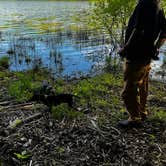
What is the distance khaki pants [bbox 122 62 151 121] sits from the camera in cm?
604

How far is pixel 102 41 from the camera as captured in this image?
23703 mm

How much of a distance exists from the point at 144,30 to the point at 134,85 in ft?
3.25

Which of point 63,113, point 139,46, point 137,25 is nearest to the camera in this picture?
point 137,25

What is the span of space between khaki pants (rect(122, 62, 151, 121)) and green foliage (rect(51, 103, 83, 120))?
0.95 m

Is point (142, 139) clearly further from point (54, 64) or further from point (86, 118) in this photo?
point (54, 64)

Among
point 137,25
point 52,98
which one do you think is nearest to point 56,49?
point 52,98

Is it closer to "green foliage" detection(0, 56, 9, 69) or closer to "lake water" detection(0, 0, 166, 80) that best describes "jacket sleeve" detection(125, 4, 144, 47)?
"lake water" detection(0, 0, 166, 80)

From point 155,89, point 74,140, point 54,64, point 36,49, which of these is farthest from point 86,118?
point 36,49

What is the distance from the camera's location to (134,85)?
241 inches

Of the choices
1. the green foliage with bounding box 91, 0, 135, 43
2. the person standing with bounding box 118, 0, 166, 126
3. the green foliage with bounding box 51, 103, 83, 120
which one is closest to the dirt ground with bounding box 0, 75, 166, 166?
the green foliage with bounding box 51, 103, 83, 120

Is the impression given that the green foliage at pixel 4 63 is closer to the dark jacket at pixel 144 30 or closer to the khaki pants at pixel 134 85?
the khaki pants at pixel 134 85

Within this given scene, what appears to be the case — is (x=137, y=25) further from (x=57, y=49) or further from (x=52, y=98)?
(x=57, y=49)

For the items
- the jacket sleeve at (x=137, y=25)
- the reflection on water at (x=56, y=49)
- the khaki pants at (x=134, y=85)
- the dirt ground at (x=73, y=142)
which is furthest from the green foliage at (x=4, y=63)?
the jacket sleeve at (x=137, y=25)

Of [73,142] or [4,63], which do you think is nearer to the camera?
[73,142]
